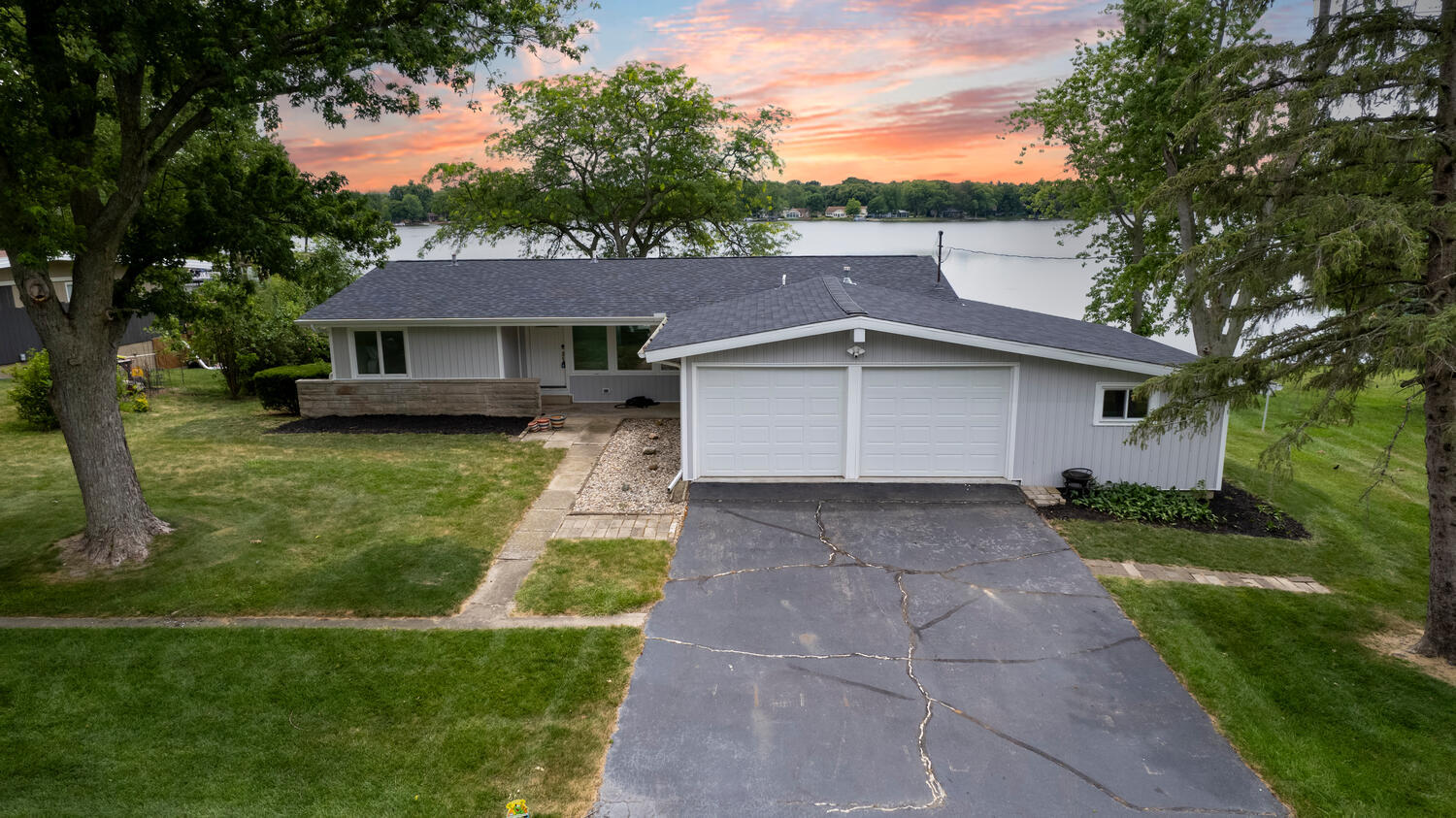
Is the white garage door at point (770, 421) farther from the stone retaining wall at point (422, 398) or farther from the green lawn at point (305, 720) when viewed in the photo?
the stone retaining wall at point (422, 398)

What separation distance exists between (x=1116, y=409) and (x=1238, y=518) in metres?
2.28

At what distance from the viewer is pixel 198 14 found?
25.1 ft

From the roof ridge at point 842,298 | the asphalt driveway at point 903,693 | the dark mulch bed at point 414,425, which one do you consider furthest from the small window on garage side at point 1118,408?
the dark mulch bed at point 414,425

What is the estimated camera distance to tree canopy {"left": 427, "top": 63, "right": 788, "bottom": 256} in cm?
3012

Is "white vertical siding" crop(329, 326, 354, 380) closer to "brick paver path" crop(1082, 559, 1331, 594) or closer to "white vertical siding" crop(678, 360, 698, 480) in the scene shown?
"white vertical siding" crop(678, 360, 698, 480)

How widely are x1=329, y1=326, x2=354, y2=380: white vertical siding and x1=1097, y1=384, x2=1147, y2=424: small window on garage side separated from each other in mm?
15949

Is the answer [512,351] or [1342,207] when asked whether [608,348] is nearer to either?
[512,351]

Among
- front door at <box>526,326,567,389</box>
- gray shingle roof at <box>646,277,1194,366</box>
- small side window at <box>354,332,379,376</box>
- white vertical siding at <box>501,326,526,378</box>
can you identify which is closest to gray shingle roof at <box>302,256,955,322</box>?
small side window at <box>354,332,379,376</box>

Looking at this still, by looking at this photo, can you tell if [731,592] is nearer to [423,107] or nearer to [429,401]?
[423,107]

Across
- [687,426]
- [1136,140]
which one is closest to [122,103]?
[687,426]

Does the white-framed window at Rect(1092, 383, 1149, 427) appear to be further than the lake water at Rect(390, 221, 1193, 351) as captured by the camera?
No

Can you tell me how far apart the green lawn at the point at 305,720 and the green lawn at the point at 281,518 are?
87 cm

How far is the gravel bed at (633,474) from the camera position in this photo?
11219mm

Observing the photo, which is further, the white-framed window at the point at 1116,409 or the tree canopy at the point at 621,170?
the tree canopy at the point at 621,170
